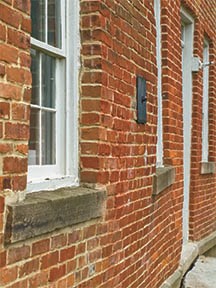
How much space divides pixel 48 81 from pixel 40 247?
1098 millimetres

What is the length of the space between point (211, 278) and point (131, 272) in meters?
2.56

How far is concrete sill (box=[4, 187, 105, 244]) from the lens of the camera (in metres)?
2.63

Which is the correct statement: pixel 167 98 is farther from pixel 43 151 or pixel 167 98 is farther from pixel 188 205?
pixel 43 151

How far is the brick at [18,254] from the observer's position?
264 cm

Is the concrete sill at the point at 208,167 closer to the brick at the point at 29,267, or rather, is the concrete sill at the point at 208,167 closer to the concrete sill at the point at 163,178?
the concrete sill at the point at 163,178

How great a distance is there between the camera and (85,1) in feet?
12.3

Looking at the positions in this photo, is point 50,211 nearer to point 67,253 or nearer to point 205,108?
point 67,253

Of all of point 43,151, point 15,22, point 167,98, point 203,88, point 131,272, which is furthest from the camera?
point 203,88

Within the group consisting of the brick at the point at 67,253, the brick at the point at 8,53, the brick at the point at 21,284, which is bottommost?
the brick at the point at 21,284

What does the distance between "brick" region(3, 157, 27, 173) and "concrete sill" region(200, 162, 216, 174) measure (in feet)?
18.8

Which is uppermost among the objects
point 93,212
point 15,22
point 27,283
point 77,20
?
point 77,20

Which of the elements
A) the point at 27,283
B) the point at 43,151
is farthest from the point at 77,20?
the point at 27,283

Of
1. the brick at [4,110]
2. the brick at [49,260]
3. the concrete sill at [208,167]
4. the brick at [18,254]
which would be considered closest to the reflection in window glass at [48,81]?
the brick at [4,110]

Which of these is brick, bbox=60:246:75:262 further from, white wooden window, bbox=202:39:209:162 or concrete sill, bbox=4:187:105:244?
white wooden window, bbox=202:39:209:162
